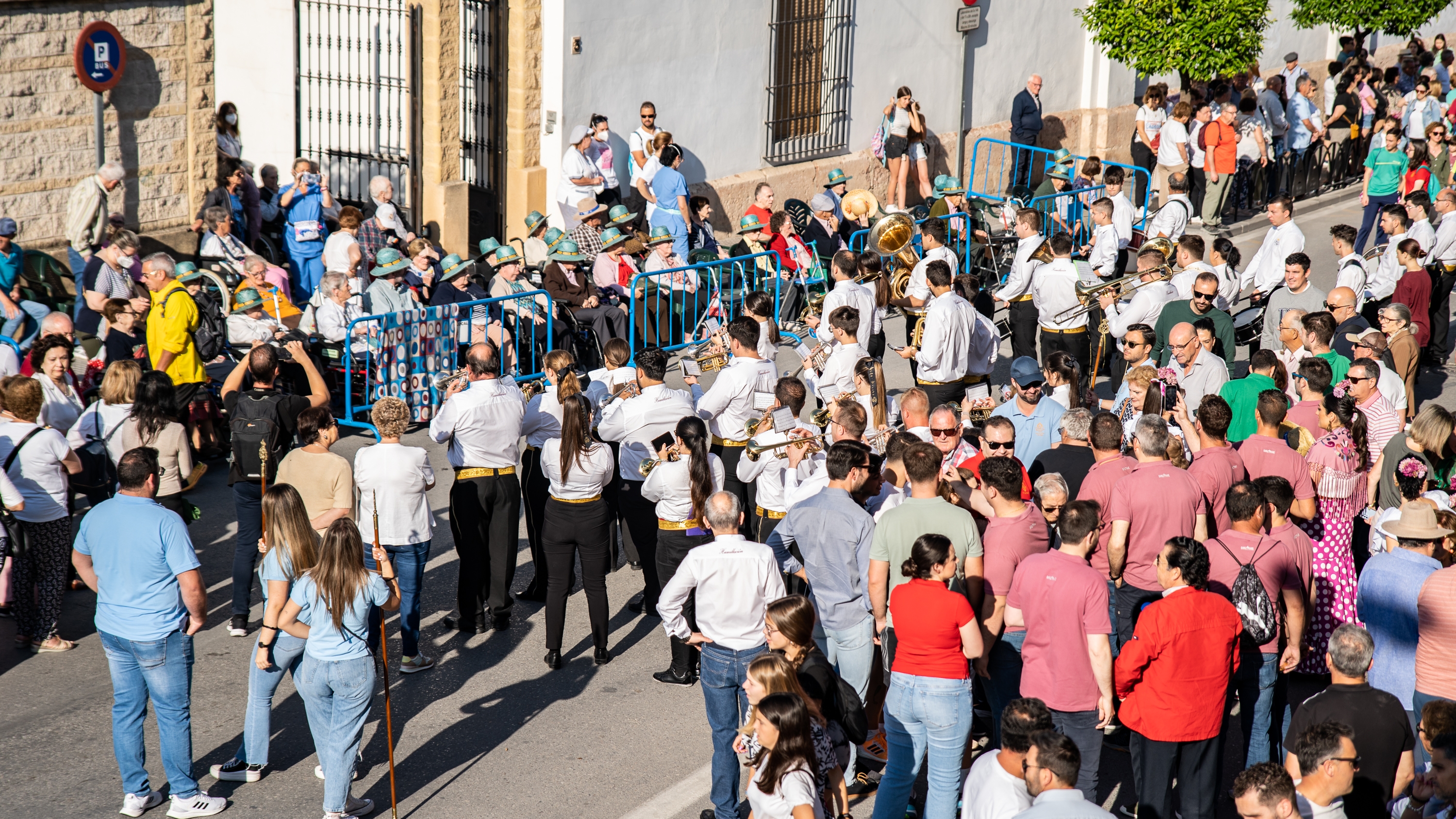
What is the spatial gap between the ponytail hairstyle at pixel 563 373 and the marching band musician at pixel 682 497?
0.73 m

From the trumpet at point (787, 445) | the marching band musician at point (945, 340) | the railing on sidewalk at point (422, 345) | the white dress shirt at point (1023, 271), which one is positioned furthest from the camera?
the white dress shirt at point (1023, 271)

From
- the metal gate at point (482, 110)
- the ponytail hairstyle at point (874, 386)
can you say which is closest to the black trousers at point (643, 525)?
the ponytail hairstyle at point (874, 386)

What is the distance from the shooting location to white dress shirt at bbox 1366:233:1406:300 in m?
12.8

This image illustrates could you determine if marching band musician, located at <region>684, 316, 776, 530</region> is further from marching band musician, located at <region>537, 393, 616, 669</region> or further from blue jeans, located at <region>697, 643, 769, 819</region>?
blue jeans, located at <region>697, 643, 769, 819</region>

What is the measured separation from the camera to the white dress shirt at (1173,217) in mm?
14023

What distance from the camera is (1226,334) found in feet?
35.9

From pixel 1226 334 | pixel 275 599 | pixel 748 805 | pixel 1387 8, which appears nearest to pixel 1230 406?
pixel 1226 334

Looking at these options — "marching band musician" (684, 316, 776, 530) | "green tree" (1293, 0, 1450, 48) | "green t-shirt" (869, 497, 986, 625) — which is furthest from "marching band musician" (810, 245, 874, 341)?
"green tree" (1293, 0, 1450, 48)

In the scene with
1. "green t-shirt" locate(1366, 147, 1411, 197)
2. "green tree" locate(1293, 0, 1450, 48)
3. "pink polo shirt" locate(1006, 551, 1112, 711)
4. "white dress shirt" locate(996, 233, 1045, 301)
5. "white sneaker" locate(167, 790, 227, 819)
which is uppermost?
"green tree" locate(1293, 0, 1450, 48)

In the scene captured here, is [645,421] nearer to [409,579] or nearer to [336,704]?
[409,579]

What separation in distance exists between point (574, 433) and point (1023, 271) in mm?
5455

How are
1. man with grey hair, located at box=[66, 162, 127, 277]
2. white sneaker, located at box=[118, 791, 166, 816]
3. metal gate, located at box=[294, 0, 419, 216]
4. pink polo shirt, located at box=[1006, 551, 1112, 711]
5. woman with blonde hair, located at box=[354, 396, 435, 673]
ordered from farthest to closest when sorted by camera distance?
1. metal gate, located at box=[294, 0, 419, 216]
2. man with grey hair, located at box=[66, 162, 127, 277]
3. woman with blonde hair, located at box=[354, 396, 435, 673]
4. white sneaker, located at box=[118, 791, 166, 816]
5. pink polo shirt, located at box=[1006, 551, 1112, 711]

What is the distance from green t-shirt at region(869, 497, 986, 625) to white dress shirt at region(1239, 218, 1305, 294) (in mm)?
7057

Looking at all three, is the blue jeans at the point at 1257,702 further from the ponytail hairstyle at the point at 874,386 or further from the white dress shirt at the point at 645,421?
the white dress shirt at the point at 645,421
